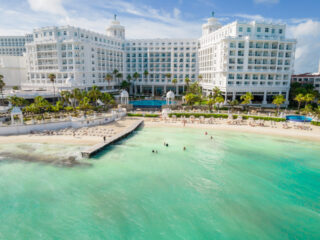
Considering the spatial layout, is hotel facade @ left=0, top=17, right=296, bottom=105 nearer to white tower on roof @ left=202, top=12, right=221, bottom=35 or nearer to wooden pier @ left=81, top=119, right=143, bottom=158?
white tower on roof @ left=202, top=12, right=221, bottom=35

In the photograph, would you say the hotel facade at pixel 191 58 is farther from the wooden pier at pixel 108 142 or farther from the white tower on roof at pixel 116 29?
the wooden pier at pixel 108 142

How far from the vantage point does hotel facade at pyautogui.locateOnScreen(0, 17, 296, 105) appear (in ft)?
221

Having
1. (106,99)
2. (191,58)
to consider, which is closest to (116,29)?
(191,58)

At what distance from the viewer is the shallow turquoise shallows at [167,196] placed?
18969 mm

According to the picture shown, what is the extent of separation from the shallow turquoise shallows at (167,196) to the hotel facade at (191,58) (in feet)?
123

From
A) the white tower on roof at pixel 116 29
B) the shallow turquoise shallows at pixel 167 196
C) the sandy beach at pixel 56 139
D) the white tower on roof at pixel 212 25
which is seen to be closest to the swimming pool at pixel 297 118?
the shallow turquoise shallows at pixel 167 196

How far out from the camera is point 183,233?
1866 centimetres

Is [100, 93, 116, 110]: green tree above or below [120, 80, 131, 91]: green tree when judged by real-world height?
below

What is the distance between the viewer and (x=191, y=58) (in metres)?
95.2

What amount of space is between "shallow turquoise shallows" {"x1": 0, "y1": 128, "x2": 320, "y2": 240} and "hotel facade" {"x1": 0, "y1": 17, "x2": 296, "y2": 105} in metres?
37.4

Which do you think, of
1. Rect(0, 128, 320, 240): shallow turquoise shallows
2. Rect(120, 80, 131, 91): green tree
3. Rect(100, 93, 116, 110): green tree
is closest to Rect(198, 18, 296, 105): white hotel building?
Rect(100, 93, 116, 110): green tree

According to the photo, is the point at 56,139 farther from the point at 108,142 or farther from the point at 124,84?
the point at 124,84

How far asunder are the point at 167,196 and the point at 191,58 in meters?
80.4

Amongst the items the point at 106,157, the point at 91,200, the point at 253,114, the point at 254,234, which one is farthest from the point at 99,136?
the point at 253,114
